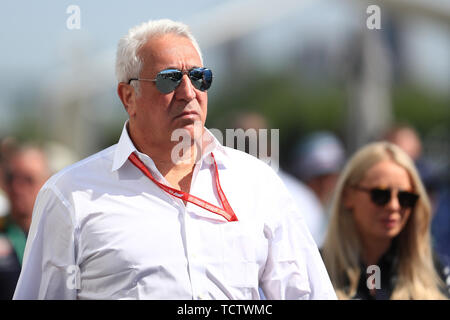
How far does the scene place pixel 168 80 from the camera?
3018 millimetres

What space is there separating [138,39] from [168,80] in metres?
0.24

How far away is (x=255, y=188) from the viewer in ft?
9.89

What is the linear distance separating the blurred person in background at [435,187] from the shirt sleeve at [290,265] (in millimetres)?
1670

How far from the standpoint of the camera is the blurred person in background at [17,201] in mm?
4766

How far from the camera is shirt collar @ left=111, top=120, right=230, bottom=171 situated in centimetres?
303

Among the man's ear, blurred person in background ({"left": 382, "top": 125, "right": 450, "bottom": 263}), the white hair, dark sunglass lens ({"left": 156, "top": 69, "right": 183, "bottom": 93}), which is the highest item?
the white hair

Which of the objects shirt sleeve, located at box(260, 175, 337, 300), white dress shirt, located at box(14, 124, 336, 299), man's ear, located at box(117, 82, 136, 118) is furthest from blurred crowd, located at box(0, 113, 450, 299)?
man's ear, located at box(117, 82, 136, 118)

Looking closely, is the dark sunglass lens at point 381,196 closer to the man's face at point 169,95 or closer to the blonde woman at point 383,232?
the blonde woman at point 383,232

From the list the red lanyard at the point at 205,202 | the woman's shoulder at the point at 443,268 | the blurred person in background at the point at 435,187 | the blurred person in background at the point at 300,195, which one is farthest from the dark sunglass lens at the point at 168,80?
the blurred person in background at the point at 300,195

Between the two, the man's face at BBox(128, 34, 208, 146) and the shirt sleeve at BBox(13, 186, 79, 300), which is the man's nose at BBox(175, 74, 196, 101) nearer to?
the man's face at BBox(128, 34, 208, 146)

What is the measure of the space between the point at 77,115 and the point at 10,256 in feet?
24.2

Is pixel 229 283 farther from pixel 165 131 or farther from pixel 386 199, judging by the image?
pixel 386 199

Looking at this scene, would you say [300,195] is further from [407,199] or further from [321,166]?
[407,199]
